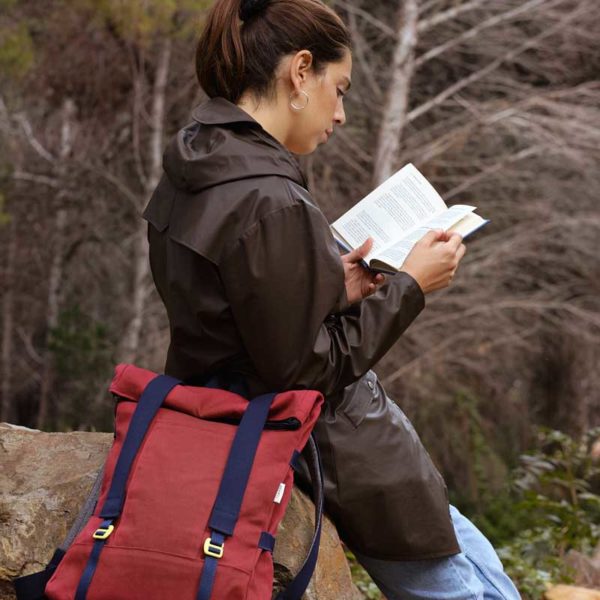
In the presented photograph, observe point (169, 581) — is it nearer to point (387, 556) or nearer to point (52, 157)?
point (387, 556)

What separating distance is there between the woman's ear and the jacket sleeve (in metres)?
0.33

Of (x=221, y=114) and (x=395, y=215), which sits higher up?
(x=221, y=114)

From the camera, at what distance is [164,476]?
190 cm

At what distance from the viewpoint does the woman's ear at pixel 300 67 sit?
2.09m

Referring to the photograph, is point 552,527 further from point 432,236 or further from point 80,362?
point 80,362

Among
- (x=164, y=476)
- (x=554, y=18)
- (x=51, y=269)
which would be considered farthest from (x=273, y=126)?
(x=51, y=269)

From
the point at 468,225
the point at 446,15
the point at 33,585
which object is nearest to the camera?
the point at 33,585

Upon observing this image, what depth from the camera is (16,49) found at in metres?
9.41

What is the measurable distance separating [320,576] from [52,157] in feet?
29.8

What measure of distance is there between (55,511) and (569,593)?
197 cm

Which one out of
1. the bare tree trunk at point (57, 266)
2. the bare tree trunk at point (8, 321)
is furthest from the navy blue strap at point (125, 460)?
the bare tree trunk at point (8, 321)

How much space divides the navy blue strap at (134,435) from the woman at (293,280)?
103 mm

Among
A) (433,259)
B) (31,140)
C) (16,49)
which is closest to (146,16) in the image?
(16,49)

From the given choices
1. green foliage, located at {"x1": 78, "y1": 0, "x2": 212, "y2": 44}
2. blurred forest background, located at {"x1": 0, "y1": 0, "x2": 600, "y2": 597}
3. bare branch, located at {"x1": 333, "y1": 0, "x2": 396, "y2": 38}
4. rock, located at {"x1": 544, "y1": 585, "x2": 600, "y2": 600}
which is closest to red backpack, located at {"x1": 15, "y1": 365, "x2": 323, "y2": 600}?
rock, located at {"x1": 544, "y1": 585, "x2": 600, "y2": 600}
